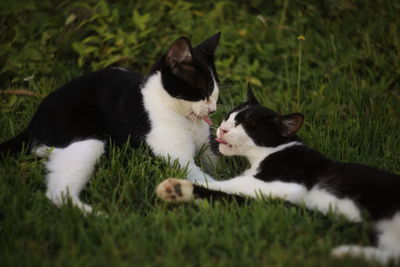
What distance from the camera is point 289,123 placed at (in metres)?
2.52

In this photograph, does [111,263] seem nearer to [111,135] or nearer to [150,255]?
[150,255]

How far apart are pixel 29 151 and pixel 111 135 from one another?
1.90 feet

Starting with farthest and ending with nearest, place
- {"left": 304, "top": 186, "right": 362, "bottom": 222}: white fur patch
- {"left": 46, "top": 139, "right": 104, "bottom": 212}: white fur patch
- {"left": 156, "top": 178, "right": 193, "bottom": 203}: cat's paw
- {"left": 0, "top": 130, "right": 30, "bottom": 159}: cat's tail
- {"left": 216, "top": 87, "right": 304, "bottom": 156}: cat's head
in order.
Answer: {"left": 0, "top": 130, "right": 30, "bottom": 159}: cat's tail
{"left": 216, "top": 87, "right": 304, "bottom": 156}: cat's head
{"left": 46, "top": 139, "right": 104, "bottom": 212}: white fur patch
{"left": 156, "top": 178, "right": 193, "bottom": 203}: cat's paw
{"left": 304, "top": 186, "right": 362, "bottom": 222}: white fur patch

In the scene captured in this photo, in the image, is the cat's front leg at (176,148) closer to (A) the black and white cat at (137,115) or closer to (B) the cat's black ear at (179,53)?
(A) the black and white cat at (137,115)

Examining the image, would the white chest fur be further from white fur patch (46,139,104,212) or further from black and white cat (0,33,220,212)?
white fur patch (46,139,104,212)

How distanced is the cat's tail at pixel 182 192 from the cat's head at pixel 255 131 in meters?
0.42

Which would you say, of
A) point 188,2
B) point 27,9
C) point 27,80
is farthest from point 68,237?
point 188,2

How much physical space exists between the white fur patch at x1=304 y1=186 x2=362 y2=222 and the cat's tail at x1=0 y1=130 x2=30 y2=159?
1914 millimetres

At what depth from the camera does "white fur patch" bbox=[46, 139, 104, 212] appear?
2.38 metres

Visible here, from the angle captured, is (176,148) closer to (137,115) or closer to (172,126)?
(172,126)

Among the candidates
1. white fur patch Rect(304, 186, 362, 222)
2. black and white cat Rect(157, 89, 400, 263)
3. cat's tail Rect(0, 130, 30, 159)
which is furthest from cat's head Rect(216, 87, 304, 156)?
cat's tail Rect(0, 130, 30, 159)

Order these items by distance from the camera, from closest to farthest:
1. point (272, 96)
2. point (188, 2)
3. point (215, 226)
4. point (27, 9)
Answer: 1. point (215, 226)
2. point (272, 96)
3. point (27, 9)
4. point (188, 2)

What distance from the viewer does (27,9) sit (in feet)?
13.9

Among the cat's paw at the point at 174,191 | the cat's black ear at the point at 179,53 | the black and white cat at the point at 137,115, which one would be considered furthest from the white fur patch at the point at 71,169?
the cat's black ear at the point at 179,53
